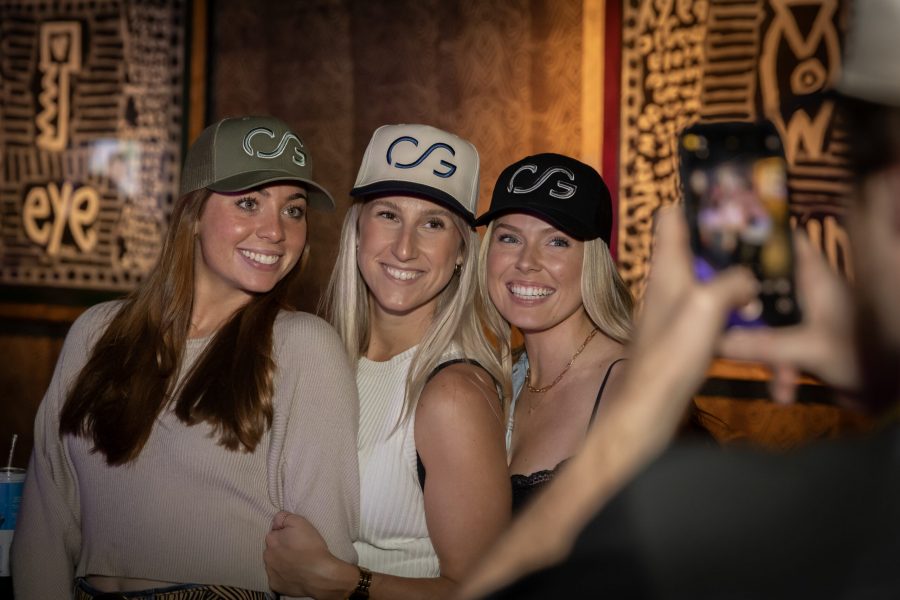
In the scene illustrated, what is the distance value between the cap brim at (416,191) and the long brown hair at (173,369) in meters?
0.29

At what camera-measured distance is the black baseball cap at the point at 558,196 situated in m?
2.15

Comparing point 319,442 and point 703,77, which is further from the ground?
point 703,77

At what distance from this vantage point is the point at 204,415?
190 cm

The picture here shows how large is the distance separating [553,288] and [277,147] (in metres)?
0.76

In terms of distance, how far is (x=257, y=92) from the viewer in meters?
4.70

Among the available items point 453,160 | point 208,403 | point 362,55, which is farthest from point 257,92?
point 208,403

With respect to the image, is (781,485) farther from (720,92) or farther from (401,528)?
(720,92)

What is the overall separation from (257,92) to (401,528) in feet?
10.9

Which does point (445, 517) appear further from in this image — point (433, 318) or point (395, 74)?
point (395, 74)

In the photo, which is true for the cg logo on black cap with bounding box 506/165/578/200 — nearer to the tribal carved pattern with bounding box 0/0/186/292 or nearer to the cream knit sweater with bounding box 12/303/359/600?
the cream knit sweater with bounding box 12/303/359/600

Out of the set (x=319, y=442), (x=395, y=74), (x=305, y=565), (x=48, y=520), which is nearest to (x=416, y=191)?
(x=319, y=442)

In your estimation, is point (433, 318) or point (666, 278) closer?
point (666, 278)

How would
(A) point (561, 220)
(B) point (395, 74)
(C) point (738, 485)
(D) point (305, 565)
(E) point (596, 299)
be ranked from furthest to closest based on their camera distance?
(B) point (395, 74) → (E) point (596, 299) → (A) point (561, 220) → (D) point (305, 565) → (C) point (738, 485)

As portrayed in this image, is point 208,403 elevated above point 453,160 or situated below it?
below
